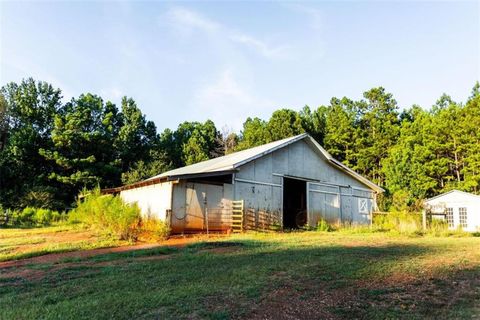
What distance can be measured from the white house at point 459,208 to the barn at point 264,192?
498cm

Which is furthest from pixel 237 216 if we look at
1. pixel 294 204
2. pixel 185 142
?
pixel 185 142

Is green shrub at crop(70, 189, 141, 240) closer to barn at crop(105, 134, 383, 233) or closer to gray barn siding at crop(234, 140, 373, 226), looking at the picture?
barn at crop(105, 134, 383, 233)

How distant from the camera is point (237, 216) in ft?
56.1

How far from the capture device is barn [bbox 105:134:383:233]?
54.2 feet

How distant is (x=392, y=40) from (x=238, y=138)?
33973mm

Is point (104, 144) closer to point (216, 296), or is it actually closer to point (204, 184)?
point (204, 184)

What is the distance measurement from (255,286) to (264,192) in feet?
40.7

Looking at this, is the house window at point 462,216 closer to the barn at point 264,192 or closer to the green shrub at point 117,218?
the barn at point 264,192

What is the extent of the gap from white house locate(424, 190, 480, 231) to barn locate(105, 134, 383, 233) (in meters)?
4.98

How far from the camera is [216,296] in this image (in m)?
5.64

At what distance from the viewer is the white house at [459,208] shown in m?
23.2

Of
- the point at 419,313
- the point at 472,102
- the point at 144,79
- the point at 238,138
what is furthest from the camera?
the point at 238,138

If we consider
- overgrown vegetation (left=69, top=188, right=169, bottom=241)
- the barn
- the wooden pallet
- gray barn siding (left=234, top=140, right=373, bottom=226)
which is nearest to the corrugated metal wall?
the barn

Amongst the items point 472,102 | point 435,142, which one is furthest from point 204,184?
point 472,102
